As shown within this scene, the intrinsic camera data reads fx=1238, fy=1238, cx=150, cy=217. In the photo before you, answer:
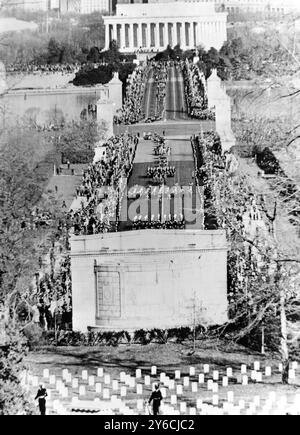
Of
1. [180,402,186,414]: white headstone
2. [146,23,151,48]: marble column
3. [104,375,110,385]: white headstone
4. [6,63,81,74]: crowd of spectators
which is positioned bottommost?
[180,402,186,414]: white headstone

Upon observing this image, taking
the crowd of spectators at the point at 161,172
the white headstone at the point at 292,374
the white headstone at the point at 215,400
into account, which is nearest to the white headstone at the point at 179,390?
the white headstone at the point at 215,400

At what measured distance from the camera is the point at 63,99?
10.1m

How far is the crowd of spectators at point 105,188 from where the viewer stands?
9375mm

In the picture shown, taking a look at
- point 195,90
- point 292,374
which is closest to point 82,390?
point 292,374

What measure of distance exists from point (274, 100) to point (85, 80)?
66.1 inches

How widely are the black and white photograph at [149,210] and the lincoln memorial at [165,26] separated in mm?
14

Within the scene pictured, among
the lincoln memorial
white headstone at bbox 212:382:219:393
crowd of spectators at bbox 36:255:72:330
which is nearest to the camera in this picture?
white headstone at bbox 212:382:219:393

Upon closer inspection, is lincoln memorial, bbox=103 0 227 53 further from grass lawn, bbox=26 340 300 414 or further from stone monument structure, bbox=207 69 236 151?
grass lawn, bbox=26 340 300 414

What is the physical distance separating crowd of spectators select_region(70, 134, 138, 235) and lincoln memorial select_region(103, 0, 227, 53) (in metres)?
0.77

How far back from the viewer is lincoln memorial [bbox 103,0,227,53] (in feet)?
31.6

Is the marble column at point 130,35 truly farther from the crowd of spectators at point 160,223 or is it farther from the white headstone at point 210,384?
the white headstone at point 210,384

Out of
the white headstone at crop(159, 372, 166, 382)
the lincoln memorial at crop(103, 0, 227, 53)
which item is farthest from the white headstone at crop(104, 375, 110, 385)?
the lincoln memorial at crop(103, 0, 227, 53)
